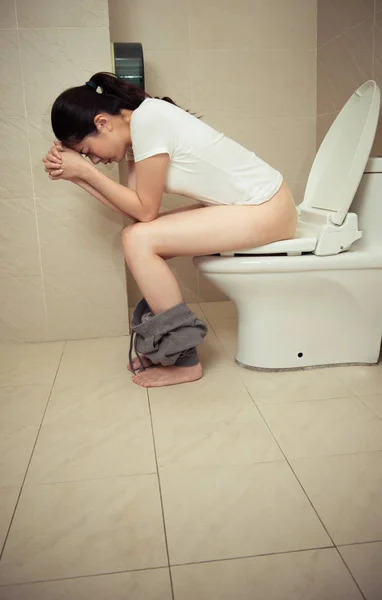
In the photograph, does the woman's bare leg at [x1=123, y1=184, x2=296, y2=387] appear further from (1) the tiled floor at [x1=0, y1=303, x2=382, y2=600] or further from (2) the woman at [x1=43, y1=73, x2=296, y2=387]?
(1) the tiled floor at [x1=0, y1=303, x2=382, y2=600]

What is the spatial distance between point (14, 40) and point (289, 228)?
1069 millimetres

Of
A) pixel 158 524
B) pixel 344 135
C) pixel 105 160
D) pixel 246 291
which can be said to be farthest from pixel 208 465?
A: pixel 344 135

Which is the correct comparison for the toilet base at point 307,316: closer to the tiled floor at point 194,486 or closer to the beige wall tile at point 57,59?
the tiled floor at point 194,486

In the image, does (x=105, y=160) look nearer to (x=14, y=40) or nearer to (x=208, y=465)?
(x=14, y=40)

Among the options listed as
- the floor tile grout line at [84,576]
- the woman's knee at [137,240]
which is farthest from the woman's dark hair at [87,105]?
the floor tile grout line at [84,576]

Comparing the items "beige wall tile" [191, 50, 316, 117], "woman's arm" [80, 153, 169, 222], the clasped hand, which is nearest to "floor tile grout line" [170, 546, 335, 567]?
"woman's arm" [80, 153, 169, 222]

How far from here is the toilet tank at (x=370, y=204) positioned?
1.64m

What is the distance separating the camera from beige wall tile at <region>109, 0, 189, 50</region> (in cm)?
220

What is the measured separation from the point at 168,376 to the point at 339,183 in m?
0.75

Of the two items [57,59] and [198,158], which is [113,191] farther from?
[57,59]

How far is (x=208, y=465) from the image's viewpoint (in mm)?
1204

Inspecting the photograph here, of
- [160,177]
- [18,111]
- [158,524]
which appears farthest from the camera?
[18,111]

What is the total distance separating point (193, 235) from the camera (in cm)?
154

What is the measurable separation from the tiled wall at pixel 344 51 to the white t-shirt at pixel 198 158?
0.54 metres
